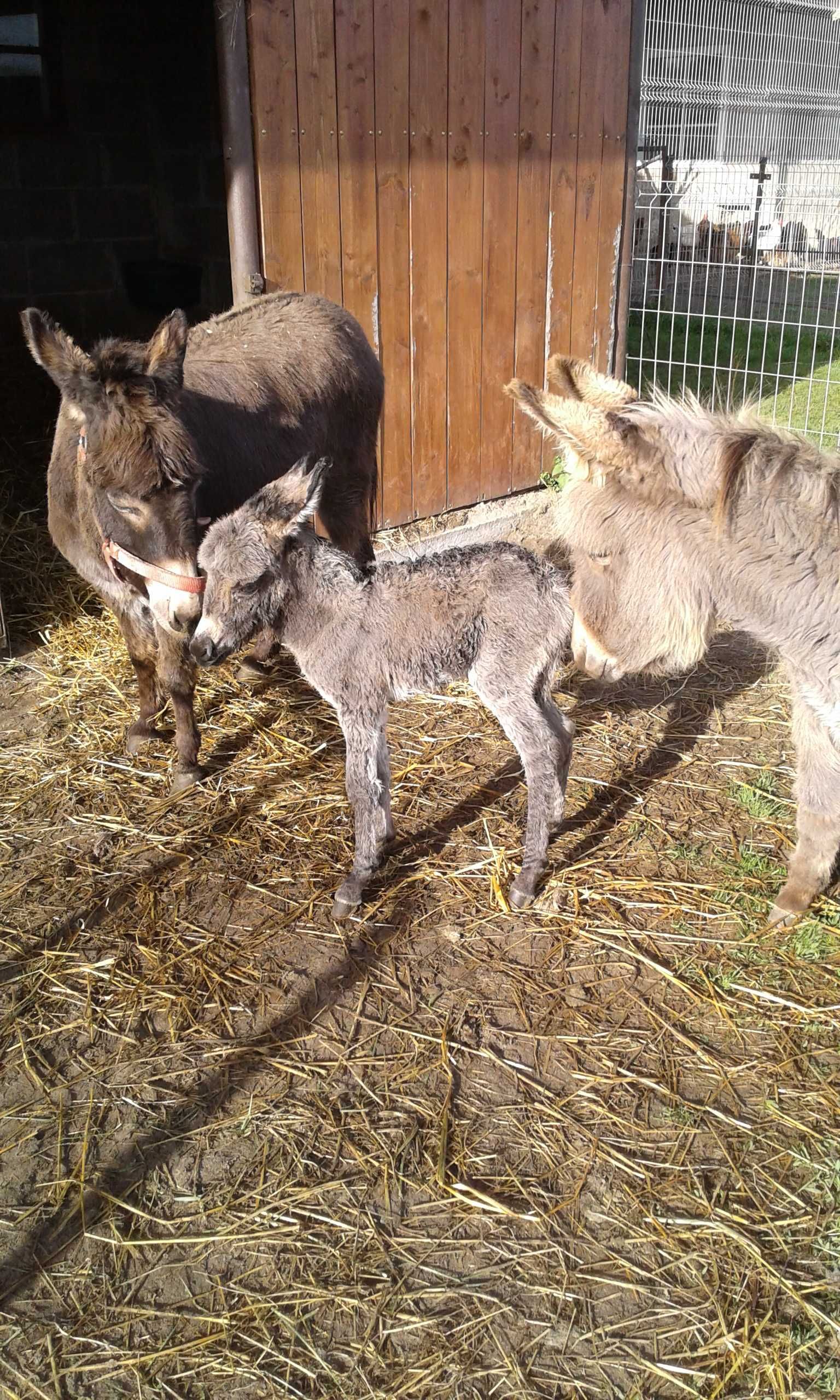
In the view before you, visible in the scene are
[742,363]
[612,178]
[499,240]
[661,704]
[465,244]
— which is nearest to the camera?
[661,704]

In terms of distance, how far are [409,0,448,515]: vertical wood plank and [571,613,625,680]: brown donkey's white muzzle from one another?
3377 mm

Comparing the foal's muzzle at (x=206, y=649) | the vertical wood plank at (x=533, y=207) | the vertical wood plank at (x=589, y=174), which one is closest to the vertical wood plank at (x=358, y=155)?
the vertical wood plank at (x=533, y=207)

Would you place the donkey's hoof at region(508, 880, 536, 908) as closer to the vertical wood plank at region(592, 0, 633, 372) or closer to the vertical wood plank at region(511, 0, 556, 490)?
the vertical wood plank at region(511, 0, 556, 490)

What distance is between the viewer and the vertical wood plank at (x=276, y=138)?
4.55m

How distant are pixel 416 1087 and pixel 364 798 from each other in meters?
0.88

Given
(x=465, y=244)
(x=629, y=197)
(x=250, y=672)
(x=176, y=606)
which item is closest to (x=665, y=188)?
(x=629, y=197)

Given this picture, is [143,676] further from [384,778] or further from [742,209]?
[742,209]

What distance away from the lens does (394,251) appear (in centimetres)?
546

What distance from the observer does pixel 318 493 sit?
9.27ft

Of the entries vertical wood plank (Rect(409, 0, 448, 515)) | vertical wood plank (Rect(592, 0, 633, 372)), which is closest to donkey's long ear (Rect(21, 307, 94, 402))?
vertical wood plank (Rect(409, 0, 448, 515))

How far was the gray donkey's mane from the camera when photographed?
2.44 metres

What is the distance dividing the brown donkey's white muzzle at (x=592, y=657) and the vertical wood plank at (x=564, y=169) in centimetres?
432

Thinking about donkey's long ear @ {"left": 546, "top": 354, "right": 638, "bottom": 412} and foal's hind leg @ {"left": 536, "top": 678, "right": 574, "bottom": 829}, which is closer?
donkey's long ear @ {"left": 546, "top": 354, "right": 638, "bottom": 412}

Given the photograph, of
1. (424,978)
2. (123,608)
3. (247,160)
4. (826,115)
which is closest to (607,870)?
(424,978)
